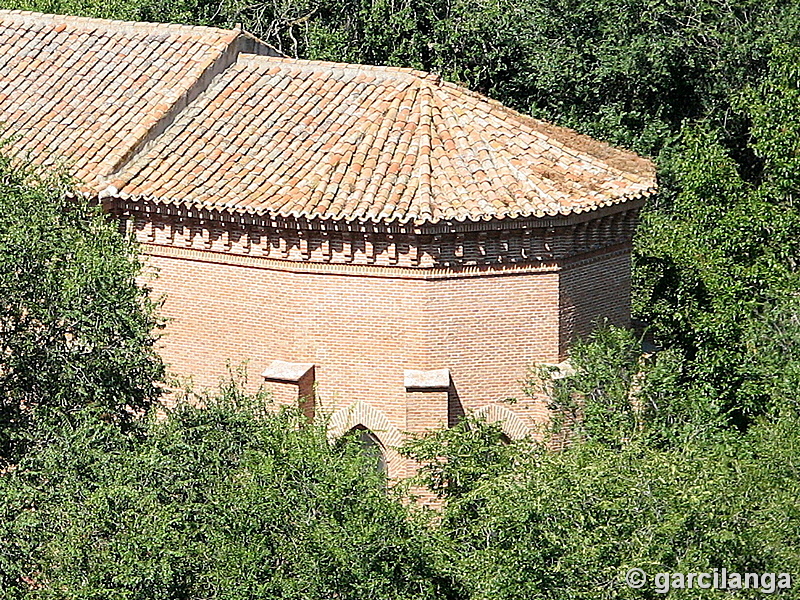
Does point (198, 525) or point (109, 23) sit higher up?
point (109, 23)

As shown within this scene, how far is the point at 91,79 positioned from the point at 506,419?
812cm

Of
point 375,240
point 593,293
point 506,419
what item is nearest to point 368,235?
point 375,240

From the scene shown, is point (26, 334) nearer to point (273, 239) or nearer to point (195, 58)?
point (273, 239)

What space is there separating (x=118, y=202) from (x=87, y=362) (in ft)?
16.0

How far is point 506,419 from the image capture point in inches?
780

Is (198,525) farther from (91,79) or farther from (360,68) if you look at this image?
(91,79)

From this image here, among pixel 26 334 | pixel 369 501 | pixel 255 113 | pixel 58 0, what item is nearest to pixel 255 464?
pixel 369 501

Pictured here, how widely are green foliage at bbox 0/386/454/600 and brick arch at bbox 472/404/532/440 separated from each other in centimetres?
456

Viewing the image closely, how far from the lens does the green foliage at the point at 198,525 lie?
45.0 ft

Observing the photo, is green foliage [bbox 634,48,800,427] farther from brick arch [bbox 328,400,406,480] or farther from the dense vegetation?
brick arch [bbox 328,400,406,480]

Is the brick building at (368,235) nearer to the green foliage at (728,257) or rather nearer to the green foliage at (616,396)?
the green foliage at (616,396)

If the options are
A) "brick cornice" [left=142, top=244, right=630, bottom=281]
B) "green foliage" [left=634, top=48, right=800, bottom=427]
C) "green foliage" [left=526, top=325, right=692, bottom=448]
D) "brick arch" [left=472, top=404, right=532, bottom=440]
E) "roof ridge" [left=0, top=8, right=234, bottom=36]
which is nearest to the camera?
"green foliage" [left=526, top=325, right=692, bottom=448]

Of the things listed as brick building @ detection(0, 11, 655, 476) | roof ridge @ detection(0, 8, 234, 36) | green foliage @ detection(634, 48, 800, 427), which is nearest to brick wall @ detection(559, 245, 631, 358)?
brick building @ detection(0, 11, 655, 476)

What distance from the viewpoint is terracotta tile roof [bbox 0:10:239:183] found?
828 inches
